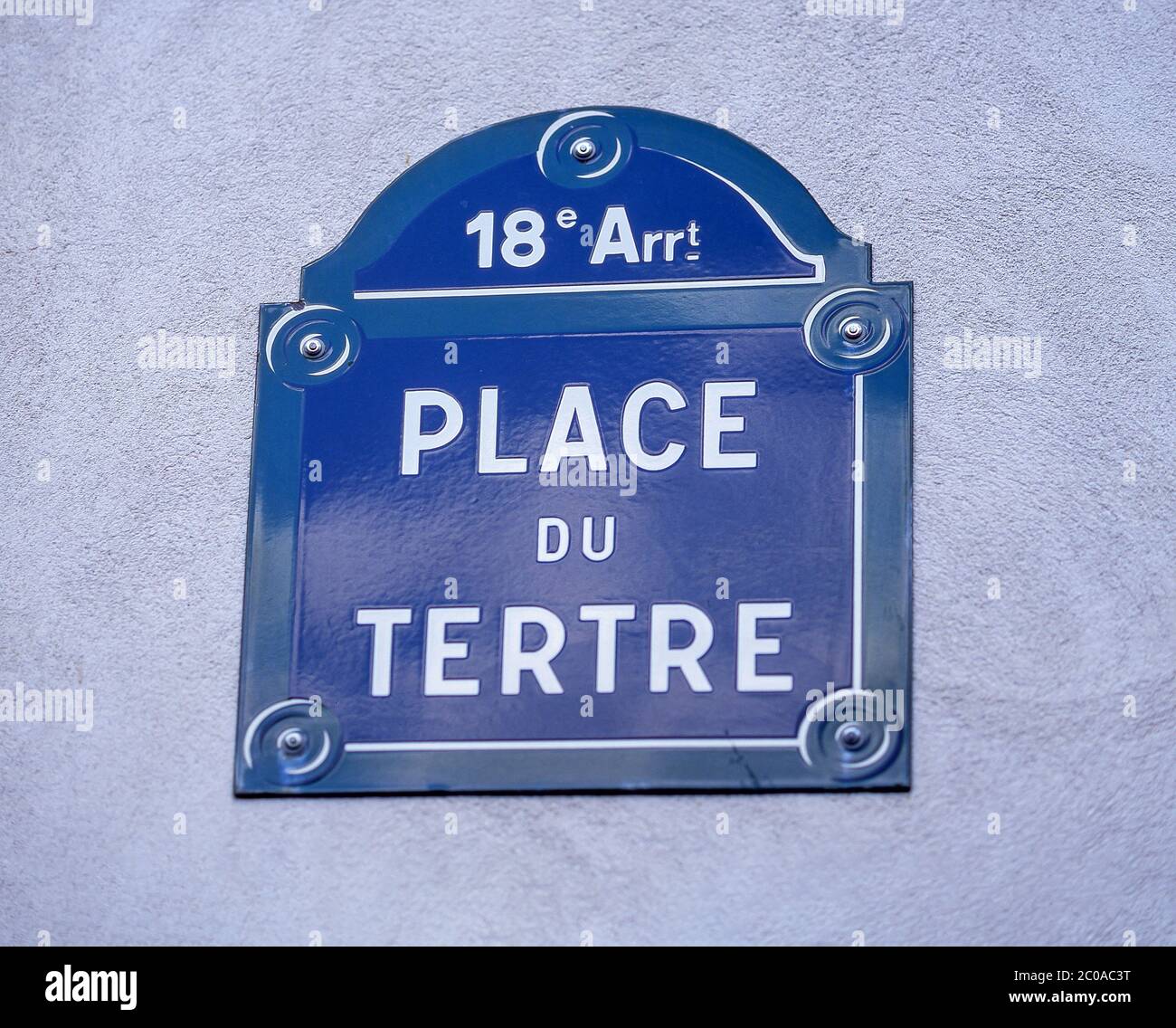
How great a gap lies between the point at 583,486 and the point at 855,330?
0.78 metres

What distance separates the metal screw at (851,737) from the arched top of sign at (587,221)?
1.18 m

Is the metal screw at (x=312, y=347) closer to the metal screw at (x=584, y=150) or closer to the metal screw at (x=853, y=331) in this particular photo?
the metal screw at (x=584, y=150)

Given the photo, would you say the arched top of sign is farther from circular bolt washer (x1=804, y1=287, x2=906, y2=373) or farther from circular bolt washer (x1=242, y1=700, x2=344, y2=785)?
circular bolt washer (x1=242, y1=700, x2=344, y2=785)

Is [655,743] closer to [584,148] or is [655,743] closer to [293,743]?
[293,743]

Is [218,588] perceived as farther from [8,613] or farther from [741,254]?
[741,254]

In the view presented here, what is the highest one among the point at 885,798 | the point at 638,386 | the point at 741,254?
the point at 741,254

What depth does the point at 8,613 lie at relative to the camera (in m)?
5.95

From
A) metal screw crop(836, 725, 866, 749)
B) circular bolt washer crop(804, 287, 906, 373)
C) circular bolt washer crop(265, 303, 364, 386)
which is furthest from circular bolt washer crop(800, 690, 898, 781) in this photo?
circular bolt washer crop(265, 303, 364, 386)

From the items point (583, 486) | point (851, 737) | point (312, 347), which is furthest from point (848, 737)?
point (312, 347)

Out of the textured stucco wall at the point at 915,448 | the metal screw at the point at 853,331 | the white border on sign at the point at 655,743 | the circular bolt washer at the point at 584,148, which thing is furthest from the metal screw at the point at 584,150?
the white border on sign at the point at 655,743

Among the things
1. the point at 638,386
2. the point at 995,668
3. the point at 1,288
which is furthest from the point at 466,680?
the point at 1,288
